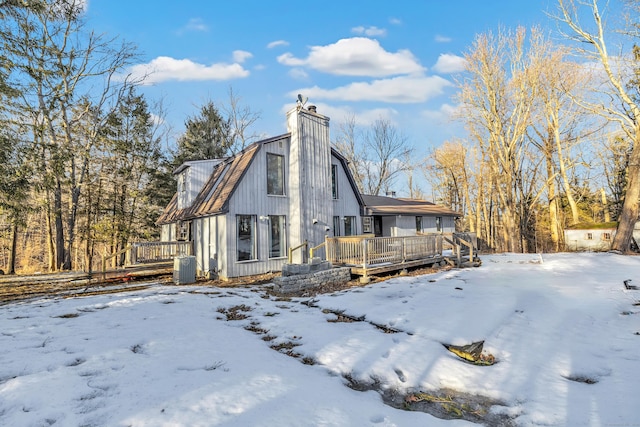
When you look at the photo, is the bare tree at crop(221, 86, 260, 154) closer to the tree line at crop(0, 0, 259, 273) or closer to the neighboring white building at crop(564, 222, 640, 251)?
the tree line at crop(0, 0, 259, 273)

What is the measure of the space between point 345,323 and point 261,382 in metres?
2.98

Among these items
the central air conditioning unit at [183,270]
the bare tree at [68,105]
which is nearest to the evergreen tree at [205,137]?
the bare tree at [68,105]

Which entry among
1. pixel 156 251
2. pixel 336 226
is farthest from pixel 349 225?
pixel 156 251

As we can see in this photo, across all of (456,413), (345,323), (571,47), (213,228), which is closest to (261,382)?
(456,413)

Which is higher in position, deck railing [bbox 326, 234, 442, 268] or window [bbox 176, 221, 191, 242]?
window [bbox 176, 221, 191, 242]

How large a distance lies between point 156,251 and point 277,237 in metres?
5.84

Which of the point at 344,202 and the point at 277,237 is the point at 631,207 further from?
the point at 277,237

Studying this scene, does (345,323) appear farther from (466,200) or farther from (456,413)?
(466,200)

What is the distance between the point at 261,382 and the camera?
3588mm

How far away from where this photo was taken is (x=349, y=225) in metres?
16.3

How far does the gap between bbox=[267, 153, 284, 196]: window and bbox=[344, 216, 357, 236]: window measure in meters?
4.20

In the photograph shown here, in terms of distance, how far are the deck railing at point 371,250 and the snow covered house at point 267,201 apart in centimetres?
176

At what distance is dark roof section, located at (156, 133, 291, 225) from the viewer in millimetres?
11942

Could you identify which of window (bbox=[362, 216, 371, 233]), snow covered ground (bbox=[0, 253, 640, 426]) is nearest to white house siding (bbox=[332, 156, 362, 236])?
window (bbox=[362, 216, 371, 233])
